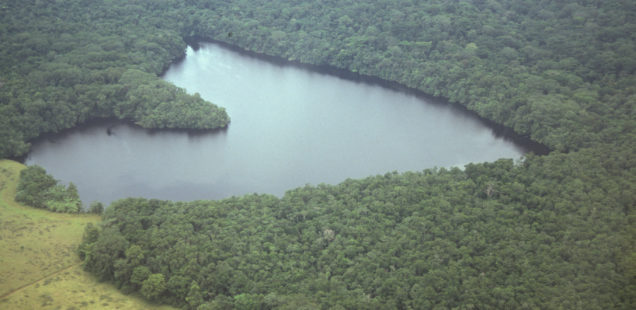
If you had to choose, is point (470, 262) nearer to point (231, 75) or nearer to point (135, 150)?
point (135, 150)

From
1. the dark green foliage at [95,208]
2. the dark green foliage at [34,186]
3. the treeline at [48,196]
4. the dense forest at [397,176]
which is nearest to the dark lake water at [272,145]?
the dense forest at [397,176]

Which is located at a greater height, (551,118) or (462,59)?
(462,59)

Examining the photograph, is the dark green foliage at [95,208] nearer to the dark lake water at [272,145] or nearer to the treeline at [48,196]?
the treeline at [48,196]

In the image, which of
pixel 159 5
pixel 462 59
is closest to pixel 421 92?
pixel 462 59

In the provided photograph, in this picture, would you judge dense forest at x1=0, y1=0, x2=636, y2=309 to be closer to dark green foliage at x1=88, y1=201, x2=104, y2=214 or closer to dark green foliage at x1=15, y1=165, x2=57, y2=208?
dark green foliage at x1=88, y1=201, x2=104, y2=214

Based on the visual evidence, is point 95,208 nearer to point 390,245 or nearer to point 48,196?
point 48,196

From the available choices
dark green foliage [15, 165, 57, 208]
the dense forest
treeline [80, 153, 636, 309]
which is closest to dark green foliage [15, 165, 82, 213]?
dark green foliage [15, 165, 57, 208]

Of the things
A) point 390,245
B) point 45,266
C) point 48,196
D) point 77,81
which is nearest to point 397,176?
point 390,245
